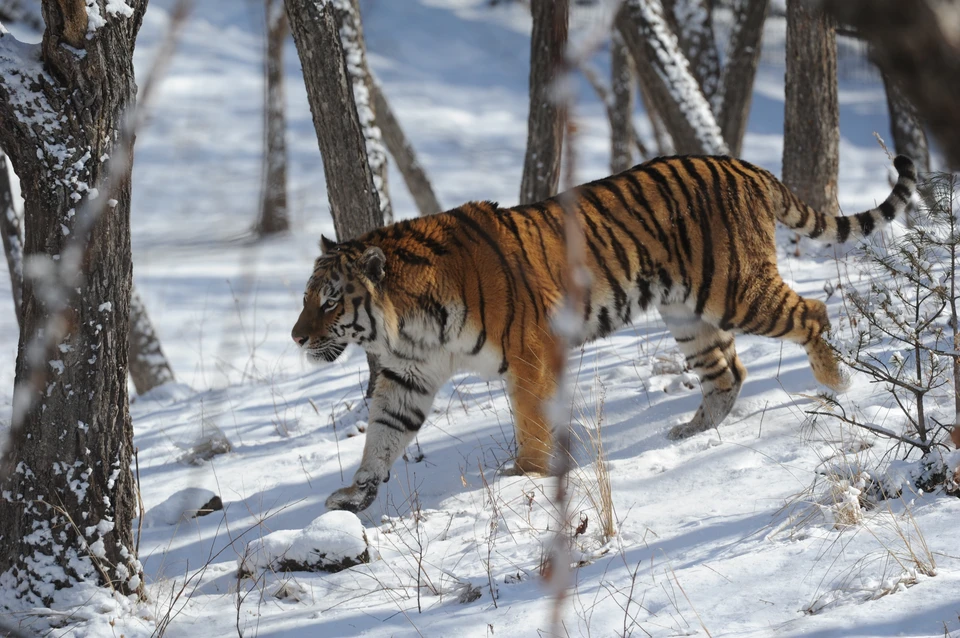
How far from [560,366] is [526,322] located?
11.3ft

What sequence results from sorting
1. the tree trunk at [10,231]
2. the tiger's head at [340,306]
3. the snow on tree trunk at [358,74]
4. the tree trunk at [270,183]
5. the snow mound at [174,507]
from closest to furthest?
the tree trunk at [270,183] → the snow mound at [174,507] → the tiger's head at [340,306] → the snow on tree trunk at [358,74] → the tree trunk at [10,231]

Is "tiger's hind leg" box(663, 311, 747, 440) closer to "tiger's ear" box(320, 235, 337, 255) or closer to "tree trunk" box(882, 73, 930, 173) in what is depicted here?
"tiger's ear" box(320, 235, 337, 255)

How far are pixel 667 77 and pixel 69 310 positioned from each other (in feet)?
19.7

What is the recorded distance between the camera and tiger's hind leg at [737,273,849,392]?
4.76 m

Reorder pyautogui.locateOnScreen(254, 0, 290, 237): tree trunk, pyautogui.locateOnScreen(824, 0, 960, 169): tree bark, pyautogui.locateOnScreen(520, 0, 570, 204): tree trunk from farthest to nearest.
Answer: pyautogui.locateOnScreen(520, 0, 570, 204): tree trunk → pyautogui.locateOnScreen(254, 0, 290, 237): tree trunk → pyautogui.locateOnScreen(824, 0, 960, 169): tree bark

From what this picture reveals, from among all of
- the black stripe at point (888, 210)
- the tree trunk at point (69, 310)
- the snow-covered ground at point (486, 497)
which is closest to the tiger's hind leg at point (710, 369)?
the snow-covered ground at point (486, 497)

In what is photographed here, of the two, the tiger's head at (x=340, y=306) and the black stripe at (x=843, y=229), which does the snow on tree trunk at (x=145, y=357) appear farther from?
the black stripe at (x=843, y=229)

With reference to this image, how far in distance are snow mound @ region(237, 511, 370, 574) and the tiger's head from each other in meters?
1.15

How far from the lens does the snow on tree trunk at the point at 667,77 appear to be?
782cm

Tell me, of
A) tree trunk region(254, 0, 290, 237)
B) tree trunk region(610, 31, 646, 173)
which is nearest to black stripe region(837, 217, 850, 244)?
tree trunk region(254, 0, 290, 237)

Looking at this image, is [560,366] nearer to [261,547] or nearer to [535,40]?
[261,547]

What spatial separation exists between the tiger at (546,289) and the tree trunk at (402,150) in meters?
5.82

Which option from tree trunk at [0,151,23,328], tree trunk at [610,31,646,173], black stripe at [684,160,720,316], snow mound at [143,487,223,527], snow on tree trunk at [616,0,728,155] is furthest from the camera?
tree trunk at [610,31,646,173]

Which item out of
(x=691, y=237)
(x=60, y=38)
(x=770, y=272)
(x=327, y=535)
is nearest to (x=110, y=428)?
(x=327, y=535)
